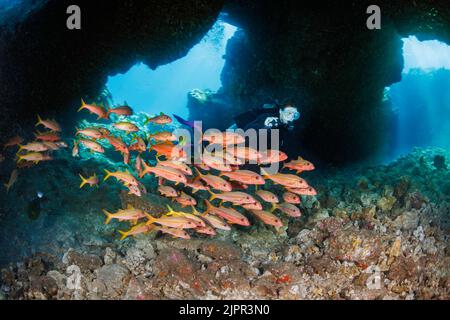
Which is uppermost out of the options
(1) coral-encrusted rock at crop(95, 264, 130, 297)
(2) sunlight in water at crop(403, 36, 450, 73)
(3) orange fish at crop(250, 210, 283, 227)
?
(2) sunlight in water at crop(403, 36, 450, 73)

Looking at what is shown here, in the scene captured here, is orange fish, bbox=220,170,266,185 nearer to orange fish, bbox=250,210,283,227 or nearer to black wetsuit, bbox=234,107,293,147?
orange fish, bbox=250,210,283,227

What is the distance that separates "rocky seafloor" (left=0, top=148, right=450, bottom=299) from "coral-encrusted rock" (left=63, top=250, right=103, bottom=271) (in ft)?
Answer: 0.05

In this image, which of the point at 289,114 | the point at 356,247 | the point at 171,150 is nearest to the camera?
the point at 356,247

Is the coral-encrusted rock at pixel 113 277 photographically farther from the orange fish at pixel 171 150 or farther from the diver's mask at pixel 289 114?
the diver's mask at pixel 289 114

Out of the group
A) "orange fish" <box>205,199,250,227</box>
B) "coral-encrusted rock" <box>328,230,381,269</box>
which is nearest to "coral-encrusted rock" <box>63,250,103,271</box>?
"orange fish" <box>205,199,250,227</box>

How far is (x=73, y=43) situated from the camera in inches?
366

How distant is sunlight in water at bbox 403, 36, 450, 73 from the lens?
4044cm

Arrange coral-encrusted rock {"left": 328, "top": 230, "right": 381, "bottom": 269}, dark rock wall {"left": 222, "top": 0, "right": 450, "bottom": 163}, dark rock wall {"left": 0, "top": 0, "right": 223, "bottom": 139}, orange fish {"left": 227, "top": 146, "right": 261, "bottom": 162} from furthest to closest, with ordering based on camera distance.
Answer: dark rock wall {"left": 222, "top": 0, "right": 450, "bottom": 163} → dark rock wall {"left": 0, "top": 0, "right": 223, "bottom": 139} → orange fish {"left": 227, "top": 146, "right": 261, "bottom": 162} → coral-encrusted rock {"left": 328, "top": 230, "right": 381, "bottom": 269}

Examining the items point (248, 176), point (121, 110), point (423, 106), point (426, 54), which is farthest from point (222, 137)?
point (426, 54)

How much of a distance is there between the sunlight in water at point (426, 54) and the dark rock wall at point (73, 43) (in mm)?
40622

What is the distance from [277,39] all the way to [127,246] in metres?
9.55

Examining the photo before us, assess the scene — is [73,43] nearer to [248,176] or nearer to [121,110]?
[121,110]

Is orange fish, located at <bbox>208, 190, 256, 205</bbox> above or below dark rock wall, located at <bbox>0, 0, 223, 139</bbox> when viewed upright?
below

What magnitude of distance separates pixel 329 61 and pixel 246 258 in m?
8.23
